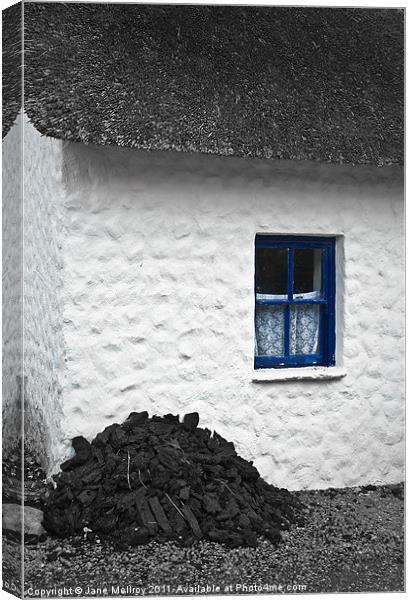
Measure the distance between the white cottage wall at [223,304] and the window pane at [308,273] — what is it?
15 cm

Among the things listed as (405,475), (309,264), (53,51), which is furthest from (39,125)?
(405,475)

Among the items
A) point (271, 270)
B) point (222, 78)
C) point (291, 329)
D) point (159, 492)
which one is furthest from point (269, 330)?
point (222, 78)

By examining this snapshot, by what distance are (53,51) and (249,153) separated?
1.27 m

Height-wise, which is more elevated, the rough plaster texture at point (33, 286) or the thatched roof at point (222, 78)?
the thatched roof at point (222, 78)

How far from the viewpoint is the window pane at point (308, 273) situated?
688 cm

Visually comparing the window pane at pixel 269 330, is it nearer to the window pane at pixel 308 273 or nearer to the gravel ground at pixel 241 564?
the window pane at pixel 308 273

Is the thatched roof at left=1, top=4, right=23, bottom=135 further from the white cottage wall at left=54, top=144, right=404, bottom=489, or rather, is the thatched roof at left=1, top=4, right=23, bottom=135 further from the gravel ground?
the gravel ground

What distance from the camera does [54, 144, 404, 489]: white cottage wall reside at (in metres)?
6.23

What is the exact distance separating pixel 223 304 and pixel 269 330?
1.39ft

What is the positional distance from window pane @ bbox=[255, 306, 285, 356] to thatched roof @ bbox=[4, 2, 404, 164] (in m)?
1.09

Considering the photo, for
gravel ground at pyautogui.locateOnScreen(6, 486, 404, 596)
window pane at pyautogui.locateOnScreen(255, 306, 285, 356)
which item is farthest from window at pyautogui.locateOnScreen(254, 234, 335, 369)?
gravel ground at pyautogui.locateOnScreen(6, 486, 404, 596)

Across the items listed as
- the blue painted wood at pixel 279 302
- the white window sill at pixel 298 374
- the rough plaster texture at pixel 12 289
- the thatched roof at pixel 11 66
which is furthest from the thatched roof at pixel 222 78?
the white window sill at pixel 298 374

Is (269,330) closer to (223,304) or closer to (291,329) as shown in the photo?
(291,329)

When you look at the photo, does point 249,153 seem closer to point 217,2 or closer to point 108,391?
point 217,2
